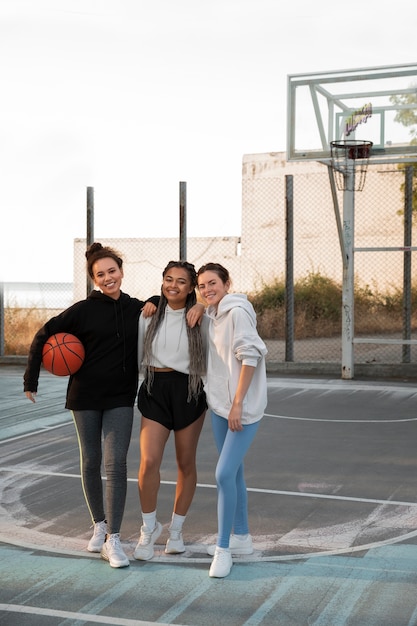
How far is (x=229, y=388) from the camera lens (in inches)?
209

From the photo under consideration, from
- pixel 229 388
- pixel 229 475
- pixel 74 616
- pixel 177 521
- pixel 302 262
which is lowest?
pixel 74 616

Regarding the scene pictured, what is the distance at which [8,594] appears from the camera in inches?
193

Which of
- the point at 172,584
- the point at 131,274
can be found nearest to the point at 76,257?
the point at 131,274

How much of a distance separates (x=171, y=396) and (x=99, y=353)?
1.70 feet

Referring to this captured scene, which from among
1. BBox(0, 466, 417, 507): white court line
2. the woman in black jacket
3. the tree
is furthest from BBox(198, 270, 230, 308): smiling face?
the tree

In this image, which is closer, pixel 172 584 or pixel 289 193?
pixel 172 584

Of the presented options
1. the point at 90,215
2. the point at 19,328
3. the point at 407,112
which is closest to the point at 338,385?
the point at 407,112

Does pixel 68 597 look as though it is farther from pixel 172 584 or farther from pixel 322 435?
pixel 322 435

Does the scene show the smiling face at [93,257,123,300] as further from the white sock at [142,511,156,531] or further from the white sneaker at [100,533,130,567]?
the white sneaker at [100,533,130,567]

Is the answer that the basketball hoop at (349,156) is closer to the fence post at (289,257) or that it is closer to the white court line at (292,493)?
the fence post at (289,257)

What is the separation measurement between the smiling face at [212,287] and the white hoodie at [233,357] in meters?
0.05

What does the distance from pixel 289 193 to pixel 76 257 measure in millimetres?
16613

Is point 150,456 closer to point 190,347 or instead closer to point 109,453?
point 109,453

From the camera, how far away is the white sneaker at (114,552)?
529cm
